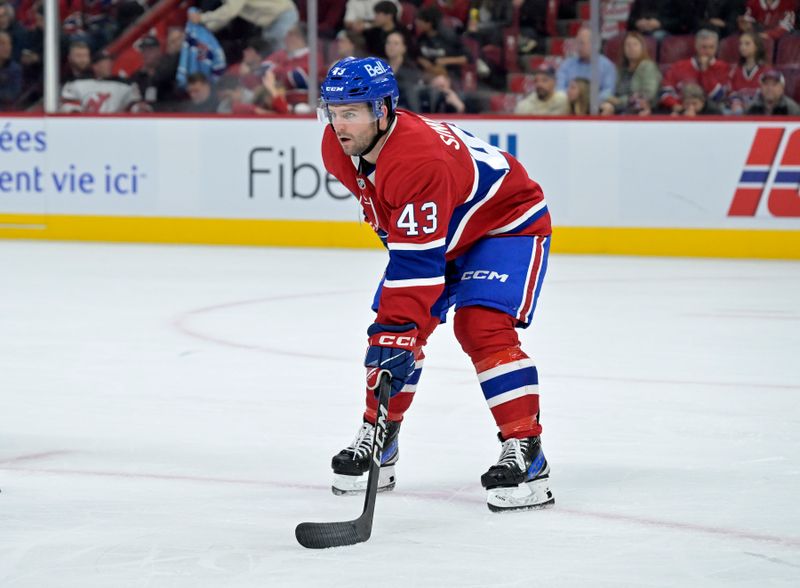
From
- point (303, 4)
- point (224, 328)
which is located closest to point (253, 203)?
point (303, 4)

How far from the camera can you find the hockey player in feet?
9.54

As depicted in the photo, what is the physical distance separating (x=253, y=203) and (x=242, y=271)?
1.68m

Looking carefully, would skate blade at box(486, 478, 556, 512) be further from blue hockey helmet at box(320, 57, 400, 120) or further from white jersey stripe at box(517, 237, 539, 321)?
blue hockey helmet at box(320, 57, 400, 120)

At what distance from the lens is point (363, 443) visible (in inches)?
129

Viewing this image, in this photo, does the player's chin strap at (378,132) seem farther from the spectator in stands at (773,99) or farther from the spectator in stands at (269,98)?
the spectator in stands at (269,98)

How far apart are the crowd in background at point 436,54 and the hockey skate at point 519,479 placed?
6.27 m

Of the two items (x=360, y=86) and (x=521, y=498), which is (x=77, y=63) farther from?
(x=521, y=498)

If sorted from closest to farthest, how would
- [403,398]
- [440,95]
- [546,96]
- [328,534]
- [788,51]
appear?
[328,534]
[403,398]
[788,51]
[546,96]
[440,95]

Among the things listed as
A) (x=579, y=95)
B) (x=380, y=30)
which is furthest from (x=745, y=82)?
(x=380, y=30)

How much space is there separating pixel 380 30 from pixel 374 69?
679 centimetres

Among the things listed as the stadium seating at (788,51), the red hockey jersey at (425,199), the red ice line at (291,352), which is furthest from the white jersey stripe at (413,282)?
the stadium seating at (788,51)

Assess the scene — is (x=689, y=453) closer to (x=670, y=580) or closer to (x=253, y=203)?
(x=670, y=580)

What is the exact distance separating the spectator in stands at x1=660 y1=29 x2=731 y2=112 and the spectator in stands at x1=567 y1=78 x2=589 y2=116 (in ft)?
1.53

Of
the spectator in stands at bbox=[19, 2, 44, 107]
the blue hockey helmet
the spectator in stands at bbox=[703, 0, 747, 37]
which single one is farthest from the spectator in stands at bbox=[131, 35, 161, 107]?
the blue hockey helmet
